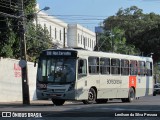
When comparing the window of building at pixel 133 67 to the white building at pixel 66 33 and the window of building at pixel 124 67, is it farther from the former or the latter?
the white building at pixel 66 33

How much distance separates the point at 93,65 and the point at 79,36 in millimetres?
57650

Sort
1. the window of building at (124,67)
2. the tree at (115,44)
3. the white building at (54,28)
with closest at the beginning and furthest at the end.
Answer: the window of building at (124,67) < the white building at (54,28) < the tree at (115,44)

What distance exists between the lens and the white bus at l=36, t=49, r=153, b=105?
1093 inches

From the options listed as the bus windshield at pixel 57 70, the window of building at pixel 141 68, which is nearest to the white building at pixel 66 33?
the window of building at pixel 141 68

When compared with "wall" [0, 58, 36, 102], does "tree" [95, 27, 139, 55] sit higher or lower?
higher

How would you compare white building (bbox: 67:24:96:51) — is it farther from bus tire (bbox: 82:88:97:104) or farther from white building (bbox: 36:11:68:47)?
bus tire (bbox: 82:88:97:104)

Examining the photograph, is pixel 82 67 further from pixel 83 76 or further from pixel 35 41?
pixel 35 41

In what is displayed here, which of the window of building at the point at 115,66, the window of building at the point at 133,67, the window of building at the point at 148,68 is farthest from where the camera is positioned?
the window of building at the point at 148,68

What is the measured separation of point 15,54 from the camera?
4125cm

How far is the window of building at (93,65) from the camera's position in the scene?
2920 cm

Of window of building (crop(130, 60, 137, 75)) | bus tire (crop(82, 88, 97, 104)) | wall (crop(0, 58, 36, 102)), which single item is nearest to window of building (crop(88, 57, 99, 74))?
bus tire (crop(82, 88, 97, 104))

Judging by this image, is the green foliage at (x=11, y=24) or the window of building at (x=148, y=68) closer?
the green foliage at (x=11, y=24)

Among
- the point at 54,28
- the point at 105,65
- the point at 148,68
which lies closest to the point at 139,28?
the point at 54,28

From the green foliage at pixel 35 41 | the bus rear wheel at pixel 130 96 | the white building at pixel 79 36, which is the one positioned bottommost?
the bus rear wheel at pixel 130 96
